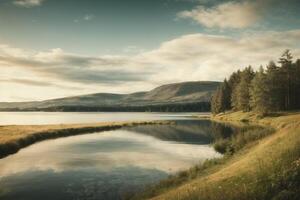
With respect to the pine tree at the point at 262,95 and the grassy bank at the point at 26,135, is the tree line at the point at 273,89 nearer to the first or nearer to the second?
the pine tree at the point at 262,95

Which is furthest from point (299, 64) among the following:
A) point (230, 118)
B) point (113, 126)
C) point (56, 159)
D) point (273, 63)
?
point (56, 159)

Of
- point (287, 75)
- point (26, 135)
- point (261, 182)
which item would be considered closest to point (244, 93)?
point (287, 75)

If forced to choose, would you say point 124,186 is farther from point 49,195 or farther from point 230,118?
point 230,118

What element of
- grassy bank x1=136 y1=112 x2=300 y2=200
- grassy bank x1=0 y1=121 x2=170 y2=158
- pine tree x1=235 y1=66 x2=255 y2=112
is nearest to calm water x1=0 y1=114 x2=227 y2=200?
grassy bank x1=0 y1=121 x2=170 y2=158

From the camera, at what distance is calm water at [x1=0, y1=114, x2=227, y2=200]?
87.4 feet

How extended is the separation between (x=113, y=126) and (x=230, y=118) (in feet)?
146

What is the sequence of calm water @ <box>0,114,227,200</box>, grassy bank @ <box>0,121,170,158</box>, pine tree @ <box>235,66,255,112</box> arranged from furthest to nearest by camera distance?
pine tree @ <box>235,66,255,112</box> < grassy bank @ <box>0,121,170,158</box> < calm water @ <box>0,114,227,200</box>

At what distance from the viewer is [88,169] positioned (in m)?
35.3

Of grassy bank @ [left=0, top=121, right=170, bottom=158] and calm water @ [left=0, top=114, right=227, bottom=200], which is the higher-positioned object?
grassy bank @ [left=0, top=121, right=170, bottom=158]

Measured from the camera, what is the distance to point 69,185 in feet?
93.6

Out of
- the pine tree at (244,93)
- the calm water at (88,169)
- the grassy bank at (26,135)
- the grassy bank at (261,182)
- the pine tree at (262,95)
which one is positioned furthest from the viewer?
the pine tree at (244,93)

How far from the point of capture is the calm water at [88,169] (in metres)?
26.6

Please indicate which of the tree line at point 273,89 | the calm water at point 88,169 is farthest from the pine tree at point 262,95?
the calm water at point 88,169

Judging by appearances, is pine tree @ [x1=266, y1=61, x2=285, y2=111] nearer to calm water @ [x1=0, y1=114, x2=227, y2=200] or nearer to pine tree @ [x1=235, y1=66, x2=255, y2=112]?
pine tree @ [x1=235, y1=66, x2=255, y2=112]
